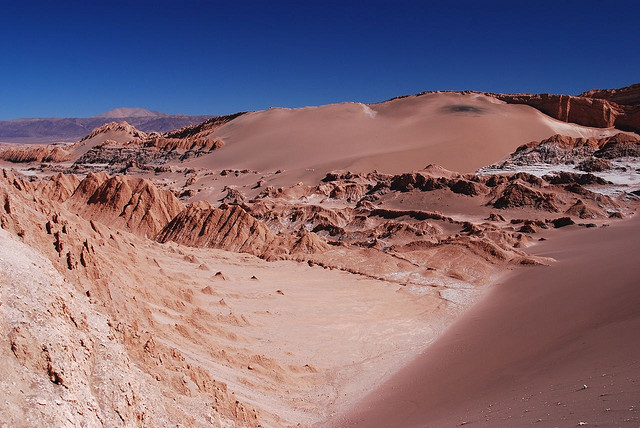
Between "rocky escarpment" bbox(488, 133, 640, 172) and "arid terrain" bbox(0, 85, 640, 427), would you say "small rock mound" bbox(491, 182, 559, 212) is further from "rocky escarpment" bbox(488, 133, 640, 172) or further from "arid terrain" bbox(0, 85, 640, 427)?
"rocky escarpment" bbox(488, 133, 640, 172)

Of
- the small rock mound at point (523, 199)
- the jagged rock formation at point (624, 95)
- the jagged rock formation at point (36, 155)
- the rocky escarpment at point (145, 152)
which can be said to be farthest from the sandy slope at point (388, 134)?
the jagged rock formation at point (36, 155)

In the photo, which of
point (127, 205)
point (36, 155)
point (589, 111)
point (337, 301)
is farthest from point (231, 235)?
point (36, 155)

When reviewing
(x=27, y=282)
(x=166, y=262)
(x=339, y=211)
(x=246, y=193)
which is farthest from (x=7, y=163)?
(x=27, y=282)

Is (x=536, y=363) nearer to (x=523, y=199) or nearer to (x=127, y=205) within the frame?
(x=127, y=205)

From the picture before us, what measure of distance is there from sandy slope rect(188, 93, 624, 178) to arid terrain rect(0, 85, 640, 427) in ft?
41.6

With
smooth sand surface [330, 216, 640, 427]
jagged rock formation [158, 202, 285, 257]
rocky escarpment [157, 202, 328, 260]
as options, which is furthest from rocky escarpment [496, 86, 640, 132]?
jagged rock formation [158, 202, 285, 257]

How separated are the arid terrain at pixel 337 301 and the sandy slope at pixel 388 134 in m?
12.7

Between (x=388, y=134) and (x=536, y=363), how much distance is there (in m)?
62.7

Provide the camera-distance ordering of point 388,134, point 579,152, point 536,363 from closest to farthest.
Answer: point 536,363 < point 579,152 < point 388,134

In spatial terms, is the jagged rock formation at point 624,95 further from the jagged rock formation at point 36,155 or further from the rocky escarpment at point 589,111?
the jagged rock formation at point 36,155

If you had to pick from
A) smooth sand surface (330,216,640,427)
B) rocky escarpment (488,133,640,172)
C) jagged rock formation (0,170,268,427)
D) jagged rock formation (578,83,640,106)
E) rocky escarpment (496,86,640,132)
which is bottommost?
smooth sand surface (330,216,640,427)

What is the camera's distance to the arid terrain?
6039 mm

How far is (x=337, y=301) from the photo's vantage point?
17.1 m

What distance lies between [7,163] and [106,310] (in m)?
91.2
